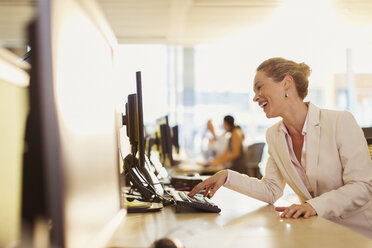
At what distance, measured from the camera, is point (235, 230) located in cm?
121

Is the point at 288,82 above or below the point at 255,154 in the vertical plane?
above

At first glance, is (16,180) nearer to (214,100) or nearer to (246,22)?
(246,22)

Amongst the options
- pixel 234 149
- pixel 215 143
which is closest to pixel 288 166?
pixel 234 149

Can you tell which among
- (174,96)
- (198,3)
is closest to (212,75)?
(174,96)

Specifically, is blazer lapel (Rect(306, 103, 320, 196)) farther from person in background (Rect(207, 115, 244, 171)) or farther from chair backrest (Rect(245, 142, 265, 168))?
person in background (Rect(207, 115, 244, 171))

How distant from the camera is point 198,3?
540 centimetres

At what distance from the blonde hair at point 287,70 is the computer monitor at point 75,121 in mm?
1160

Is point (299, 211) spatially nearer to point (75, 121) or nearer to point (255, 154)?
point (75, 121)

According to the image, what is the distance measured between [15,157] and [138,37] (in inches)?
266

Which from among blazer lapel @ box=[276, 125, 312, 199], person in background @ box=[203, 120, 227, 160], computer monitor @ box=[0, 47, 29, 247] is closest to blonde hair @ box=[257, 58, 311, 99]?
blazer lapel @ box=[276, 125, 312, 199]

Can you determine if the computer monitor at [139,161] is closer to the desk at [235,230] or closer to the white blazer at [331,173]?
the desk at [235,230]

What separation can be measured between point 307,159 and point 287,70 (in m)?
0.47

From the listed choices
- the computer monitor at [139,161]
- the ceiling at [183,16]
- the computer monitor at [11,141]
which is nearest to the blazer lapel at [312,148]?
the computer monitor at [139,161]

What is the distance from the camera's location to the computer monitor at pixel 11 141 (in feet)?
2.58
